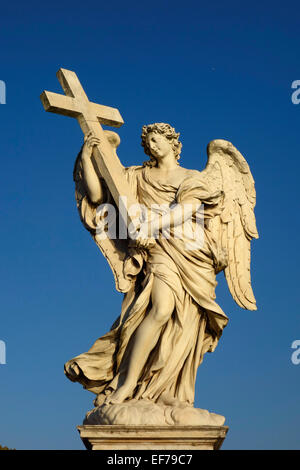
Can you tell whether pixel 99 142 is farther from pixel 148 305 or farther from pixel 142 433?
pixel 142 433

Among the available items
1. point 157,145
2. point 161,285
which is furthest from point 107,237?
point 157,145

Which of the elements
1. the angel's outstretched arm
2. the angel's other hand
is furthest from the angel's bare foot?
the angel's other hand

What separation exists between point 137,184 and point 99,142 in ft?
2.17

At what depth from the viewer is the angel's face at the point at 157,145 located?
8.73 metres

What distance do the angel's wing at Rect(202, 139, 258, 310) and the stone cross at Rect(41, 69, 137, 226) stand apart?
1.18 meters

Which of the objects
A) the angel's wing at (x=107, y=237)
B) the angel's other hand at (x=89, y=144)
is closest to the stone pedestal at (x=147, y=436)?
the angel's wing at (x=107, y=237)

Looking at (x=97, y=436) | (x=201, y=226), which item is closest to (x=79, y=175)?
(x=201, y=226)

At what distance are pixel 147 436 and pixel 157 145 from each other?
132 inches

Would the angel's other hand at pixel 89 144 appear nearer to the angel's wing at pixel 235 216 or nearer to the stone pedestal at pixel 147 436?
the angel's wing at pixel 235 216

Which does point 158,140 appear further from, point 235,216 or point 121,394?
point 121,394

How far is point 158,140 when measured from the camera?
28.6 ft

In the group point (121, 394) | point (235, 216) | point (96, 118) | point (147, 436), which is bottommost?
point (147, 436)

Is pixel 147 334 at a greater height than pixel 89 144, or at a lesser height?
lesser

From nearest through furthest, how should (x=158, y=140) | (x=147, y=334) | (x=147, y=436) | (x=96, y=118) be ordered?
(x=147, y=436) → (x=147, y=334) → (x=158, y=140) → (x=96, y=118)
